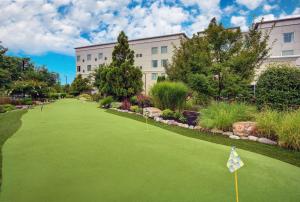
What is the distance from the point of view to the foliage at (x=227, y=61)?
7.98 meters

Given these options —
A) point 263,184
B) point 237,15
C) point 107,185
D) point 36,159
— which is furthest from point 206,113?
point 237,15

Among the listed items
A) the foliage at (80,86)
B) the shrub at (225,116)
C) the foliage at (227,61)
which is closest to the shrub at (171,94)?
the foliage at (227,61)

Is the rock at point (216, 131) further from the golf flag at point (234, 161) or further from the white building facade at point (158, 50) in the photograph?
the white building facade at point (158, 50)

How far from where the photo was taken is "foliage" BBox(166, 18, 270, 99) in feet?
26.2

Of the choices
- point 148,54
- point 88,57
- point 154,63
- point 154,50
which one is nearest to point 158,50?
point 154,50

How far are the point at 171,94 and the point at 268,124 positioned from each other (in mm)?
4311

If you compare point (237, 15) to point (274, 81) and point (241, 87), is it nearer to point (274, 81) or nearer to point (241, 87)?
point (241, 87)

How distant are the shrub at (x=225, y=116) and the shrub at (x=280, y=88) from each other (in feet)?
2.83

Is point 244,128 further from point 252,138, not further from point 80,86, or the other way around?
point 80,86

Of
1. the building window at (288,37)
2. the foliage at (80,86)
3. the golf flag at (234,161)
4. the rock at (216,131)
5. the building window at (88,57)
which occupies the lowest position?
the rock at (216,131)

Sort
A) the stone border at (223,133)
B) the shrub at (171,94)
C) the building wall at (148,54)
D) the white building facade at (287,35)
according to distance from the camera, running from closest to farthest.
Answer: the stone border at (223,133)
the shrub at (171,94)
the white building facade at (287,35)
the building wall at (148,54)

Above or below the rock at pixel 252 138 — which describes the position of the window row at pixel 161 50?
above

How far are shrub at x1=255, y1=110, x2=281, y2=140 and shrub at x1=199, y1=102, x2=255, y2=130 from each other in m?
0.63

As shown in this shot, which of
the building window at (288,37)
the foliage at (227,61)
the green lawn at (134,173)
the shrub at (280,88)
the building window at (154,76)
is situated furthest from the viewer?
the building window at (154,76)
